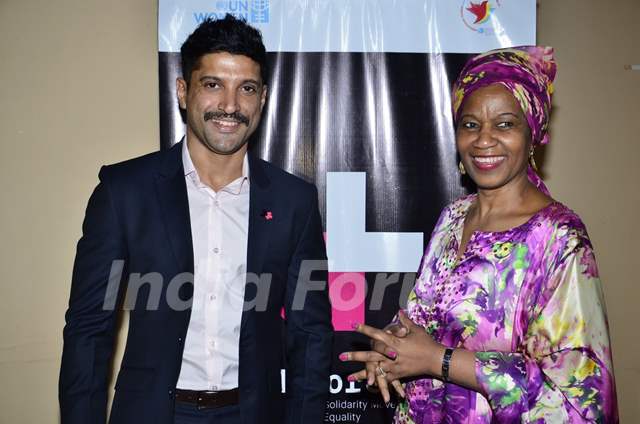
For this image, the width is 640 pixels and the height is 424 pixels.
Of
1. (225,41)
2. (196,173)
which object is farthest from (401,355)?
(225,41)

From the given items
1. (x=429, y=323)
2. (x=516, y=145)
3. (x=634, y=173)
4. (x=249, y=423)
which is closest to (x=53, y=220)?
(x=249, y=423)

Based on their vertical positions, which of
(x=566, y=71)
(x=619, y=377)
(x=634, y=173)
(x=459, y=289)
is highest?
(x=566, y=71)

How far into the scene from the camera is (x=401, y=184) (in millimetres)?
2742

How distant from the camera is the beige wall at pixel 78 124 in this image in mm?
2803

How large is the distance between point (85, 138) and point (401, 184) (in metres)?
1.51

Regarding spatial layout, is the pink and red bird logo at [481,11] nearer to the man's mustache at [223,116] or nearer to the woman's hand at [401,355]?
the man's mustache at [223,116]

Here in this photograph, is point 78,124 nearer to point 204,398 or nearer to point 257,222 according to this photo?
point 257,222

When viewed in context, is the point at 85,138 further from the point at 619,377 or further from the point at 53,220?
the point at 619,377

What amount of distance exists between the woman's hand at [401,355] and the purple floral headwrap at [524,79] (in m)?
0.59

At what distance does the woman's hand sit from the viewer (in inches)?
63.3

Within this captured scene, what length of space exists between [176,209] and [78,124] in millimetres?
1359

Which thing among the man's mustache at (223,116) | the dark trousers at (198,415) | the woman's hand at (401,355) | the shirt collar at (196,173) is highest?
the man's mustache at (223,116)

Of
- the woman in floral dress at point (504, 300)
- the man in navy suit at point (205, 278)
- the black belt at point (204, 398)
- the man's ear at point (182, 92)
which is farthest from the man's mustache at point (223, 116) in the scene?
the black belt at point (204, 398)

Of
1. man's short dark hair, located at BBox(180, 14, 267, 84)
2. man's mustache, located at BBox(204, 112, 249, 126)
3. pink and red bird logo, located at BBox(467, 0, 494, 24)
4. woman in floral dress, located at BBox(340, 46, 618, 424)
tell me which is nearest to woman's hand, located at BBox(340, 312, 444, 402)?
woman in floral dress, located at BBox(340, 46, 618, 424)
